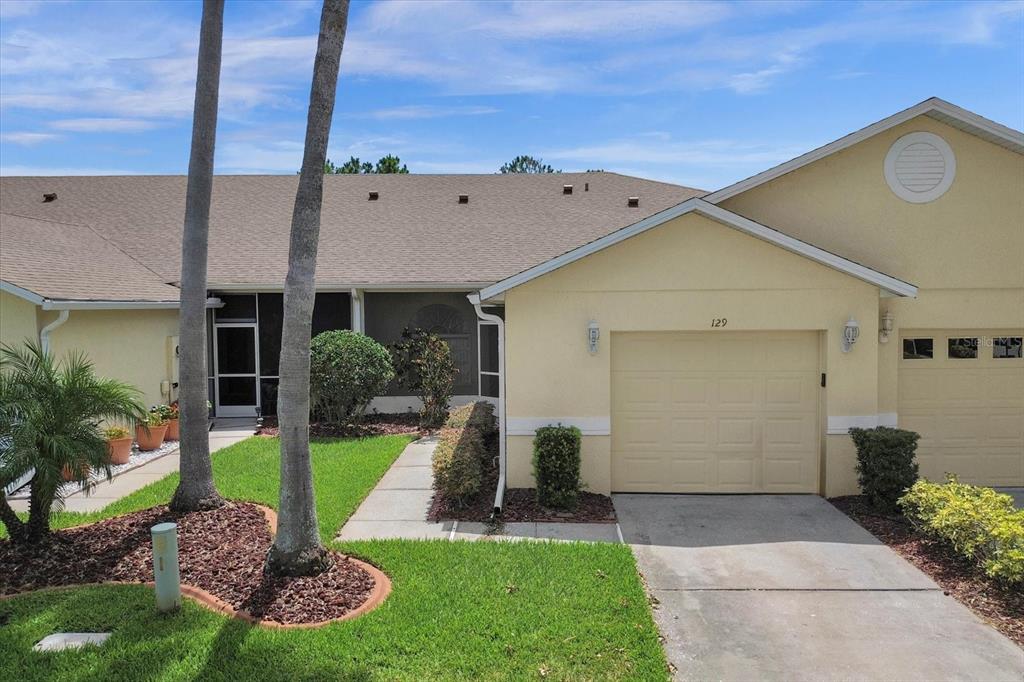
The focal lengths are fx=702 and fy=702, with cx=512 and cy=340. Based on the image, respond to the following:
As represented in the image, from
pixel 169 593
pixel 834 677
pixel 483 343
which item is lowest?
pixel 834 677

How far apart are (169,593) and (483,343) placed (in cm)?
1124

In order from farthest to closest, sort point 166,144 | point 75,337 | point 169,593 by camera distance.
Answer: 1. point 166,144
2. point 75,337
3. point 169,593

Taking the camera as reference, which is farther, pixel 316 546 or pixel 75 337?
pixel 75 337

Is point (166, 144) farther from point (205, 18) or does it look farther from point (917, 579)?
point (917, 579)

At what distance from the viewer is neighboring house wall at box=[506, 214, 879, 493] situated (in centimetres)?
927

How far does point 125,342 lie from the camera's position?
1365cm

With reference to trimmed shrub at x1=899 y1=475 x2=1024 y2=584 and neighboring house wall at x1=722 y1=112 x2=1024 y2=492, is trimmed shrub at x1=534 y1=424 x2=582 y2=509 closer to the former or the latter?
trimmed shrub at x1=899 y1=475 x2=1024 y2=584

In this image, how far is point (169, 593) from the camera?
5.72 metres

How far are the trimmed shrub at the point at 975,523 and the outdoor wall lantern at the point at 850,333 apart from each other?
190cm

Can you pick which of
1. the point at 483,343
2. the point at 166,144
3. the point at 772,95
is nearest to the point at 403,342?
the point at 483,343

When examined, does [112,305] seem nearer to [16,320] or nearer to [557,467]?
[16,320]

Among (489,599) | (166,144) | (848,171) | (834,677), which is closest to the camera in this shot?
(834,677)

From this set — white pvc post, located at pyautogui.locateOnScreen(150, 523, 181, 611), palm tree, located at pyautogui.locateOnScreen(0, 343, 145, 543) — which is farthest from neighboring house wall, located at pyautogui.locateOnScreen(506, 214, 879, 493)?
palm tree, located at pyautogui.locateOnScreen(0, 343, 145, 543)

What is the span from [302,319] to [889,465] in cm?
718
